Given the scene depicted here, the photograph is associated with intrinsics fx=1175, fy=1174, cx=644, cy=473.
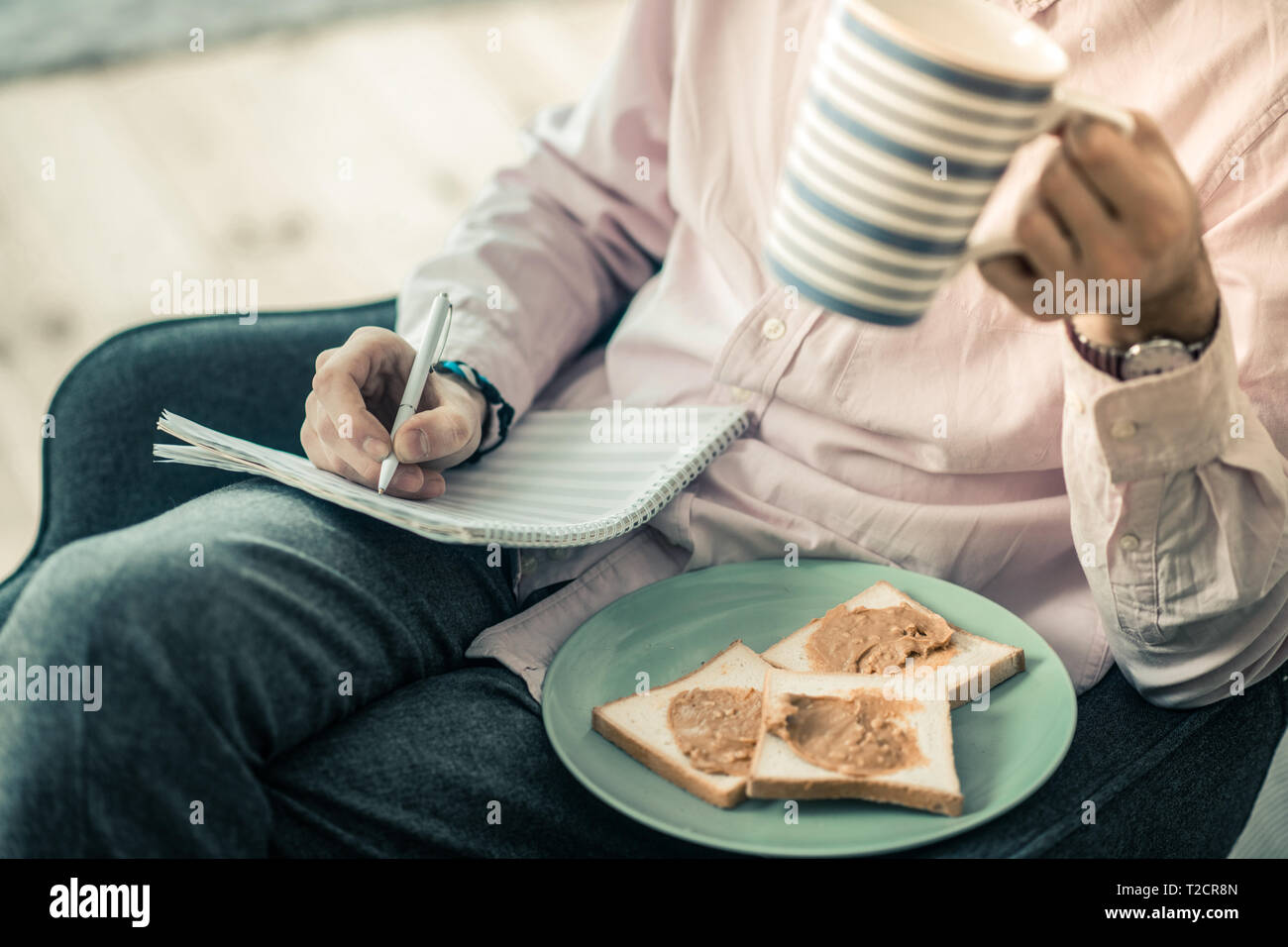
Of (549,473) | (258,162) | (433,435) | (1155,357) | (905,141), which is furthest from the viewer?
(258,162)

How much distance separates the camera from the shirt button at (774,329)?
97 centimetres

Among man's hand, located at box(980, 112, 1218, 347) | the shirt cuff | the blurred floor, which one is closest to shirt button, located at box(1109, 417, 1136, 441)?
the shirt cuff

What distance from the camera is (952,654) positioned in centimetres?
82

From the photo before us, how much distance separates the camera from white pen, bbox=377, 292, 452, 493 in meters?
0.87

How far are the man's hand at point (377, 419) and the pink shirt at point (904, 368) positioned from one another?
2.7 inches

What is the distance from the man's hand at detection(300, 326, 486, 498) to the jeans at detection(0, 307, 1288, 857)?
0.05 metres

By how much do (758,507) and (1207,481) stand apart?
350 mm

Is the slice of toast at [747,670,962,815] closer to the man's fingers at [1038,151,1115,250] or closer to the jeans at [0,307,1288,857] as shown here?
the jeans at [0,307,1288,857]

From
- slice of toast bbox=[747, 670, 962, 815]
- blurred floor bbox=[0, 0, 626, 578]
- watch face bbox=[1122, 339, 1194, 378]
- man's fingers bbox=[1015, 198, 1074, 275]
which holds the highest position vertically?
blurred floor bbox=[0, 0, 626, 578]

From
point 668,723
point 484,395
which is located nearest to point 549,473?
point 484,395

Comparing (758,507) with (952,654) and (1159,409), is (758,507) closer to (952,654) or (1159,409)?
(952,654)
